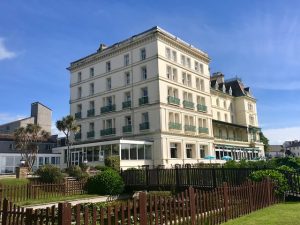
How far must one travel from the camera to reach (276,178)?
15.8m

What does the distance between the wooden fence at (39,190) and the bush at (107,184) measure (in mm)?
1013

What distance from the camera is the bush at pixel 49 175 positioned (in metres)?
26.7

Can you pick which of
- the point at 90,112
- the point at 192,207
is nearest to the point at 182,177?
the point at 192,207

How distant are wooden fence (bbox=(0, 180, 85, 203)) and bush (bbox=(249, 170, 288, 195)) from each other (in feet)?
48.0

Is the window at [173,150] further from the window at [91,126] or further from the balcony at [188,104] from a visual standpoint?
the window at [91,126]

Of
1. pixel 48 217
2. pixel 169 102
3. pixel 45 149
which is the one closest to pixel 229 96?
pixel 169 102

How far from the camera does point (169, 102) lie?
41.8 meters

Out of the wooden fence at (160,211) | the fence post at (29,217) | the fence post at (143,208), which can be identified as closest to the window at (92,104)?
the wooden fence at (160,211)

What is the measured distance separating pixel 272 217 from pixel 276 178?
4.88 metres

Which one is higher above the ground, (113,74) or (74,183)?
(113,74)

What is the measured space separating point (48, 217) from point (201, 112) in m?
42.2

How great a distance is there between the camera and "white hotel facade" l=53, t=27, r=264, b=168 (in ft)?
131

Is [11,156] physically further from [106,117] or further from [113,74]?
[113,74]

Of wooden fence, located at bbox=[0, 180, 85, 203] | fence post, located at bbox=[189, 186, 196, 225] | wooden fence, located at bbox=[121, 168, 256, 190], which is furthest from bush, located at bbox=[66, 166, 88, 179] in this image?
fence post, located at bbox=[189, 186, 196, 225]
